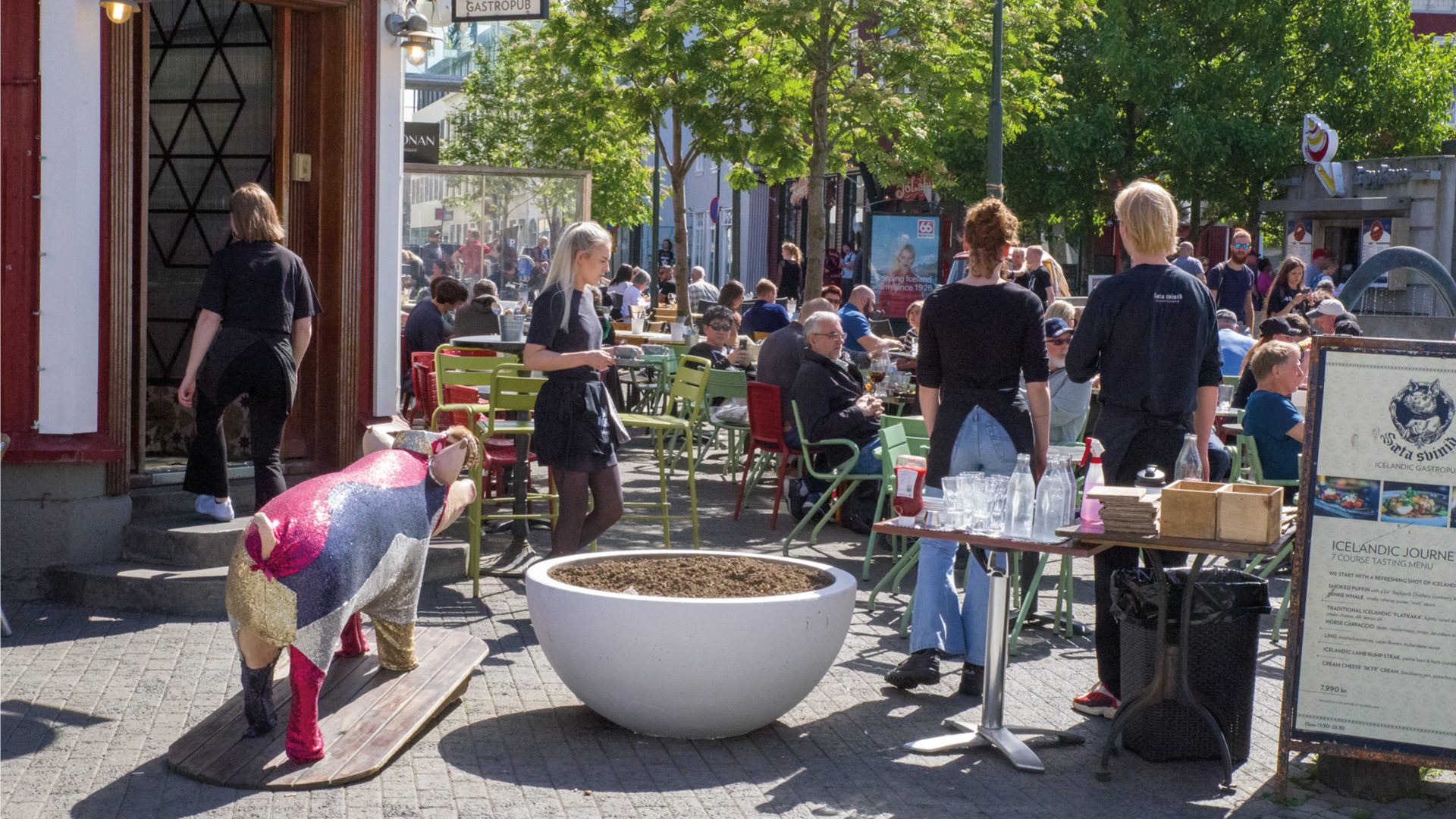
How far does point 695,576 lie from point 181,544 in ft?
10.6

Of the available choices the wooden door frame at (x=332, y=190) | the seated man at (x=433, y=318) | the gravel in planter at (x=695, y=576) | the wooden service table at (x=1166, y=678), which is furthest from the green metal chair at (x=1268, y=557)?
the seated man at (x=433, y=318)

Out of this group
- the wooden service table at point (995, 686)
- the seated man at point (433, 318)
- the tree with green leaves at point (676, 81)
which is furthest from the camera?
the tree with green leaves at point (676, 81)

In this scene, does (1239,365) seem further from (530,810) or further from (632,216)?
(632,216)

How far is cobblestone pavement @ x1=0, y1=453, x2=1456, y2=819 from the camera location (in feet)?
15.9

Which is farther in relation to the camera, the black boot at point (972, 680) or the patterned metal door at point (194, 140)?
the patterned metal door at point (194, 140)

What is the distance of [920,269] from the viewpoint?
Result: 28.1 m

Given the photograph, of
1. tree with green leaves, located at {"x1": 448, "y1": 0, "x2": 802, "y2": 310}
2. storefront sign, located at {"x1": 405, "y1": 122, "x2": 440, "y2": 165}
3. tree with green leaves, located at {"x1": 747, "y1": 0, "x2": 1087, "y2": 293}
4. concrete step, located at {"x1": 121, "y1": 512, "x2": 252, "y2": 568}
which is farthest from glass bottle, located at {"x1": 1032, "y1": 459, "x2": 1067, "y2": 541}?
storefront sign, located at {"x1": 405, "y1": 122, "x2": 440, "y2": 165}

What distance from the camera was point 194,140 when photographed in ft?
32.0

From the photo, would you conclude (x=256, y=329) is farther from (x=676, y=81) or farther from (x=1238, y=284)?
(x=1238, y=284)

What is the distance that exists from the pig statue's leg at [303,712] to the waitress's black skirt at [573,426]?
87.8 inches

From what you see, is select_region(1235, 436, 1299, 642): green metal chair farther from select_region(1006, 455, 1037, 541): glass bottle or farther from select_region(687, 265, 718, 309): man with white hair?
select_region(687, 265, 718, 309): man with white hair

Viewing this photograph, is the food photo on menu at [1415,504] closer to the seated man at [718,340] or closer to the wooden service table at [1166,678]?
the wooden service table at [1166,678]

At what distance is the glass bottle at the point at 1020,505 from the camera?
17.1 feet

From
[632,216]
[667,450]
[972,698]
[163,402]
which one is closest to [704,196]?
[632,216]
